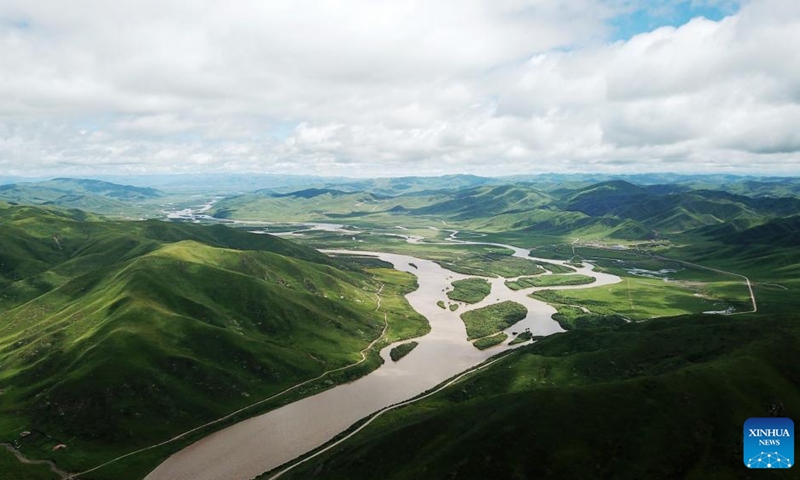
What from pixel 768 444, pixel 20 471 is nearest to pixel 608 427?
pixel 768 444

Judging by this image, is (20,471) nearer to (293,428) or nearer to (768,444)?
(293,428)

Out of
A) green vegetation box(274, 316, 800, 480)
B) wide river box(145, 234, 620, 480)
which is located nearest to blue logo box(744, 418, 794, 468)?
green vegetation box(274, 316, 800, 480)

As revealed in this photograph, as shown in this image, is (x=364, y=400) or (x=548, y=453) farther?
(x=364, y=400)

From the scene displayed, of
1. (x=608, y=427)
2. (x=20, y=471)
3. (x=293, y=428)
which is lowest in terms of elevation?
(x=293, y=428)

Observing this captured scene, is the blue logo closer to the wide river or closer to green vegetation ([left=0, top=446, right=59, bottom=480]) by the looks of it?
the wide river

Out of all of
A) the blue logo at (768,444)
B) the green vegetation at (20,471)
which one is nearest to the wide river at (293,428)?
the green vegetation at (20,471)

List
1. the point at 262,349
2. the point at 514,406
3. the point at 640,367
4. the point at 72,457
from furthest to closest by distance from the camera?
the point at 262,349 < the point at 640,367 < the point at 72,457 < the point at 514,406

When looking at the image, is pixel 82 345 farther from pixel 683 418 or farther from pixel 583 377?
pixel 683 418

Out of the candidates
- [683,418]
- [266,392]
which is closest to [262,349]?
[266,392]
